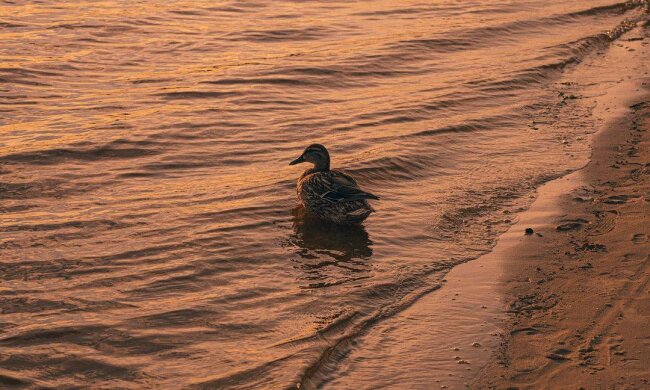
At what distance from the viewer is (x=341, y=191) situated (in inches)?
411

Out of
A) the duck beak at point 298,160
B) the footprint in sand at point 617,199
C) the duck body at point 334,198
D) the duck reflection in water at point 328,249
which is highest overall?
the duck beak at point 298,160

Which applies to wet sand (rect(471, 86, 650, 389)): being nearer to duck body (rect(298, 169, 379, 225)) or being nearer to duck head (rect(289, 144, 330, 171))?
duck body (rect(298, 169, 379, 225))

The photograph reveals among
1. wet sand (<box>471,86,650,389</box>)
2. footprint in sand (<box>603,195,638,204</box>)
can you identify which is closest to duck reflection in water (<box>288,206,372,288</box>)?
wet sand (<box>471,86,650,389</box>)

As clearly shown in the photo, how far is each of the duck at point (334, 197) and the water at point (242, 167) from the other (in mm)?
193

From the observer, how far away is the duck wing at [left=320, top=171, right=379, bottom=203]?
10305 millimetres

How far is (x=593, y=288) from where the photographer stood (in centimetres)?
828

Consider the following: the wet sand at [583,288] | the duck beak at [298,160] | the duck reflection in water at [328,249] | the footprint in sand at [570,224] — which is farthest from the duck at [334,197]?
the footprint in sand at [570,224]

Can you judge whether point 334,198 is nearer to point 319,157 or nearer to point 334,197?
point 334,197

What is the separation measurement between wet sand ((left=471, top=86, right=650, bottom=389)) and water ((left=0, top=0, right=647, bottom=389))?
0.61 m

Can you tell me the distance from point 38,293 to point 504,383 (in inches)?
153

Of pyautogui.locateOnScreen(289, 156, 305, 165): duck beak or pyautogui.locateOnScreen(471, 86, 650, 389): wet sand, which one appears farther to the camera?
pyautogui.locateOnScreen(289, 156, 305, 165): duck beak

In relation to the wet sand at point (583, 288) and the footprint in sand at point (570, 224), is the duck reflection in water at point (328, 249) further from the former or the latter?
the footprint in sand at point (570, 224)

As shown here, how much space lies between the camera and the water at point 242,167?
7.85 metres

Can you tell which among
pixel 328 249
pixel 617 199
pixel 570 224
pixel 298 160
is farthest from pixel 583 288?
pixel 298 160
